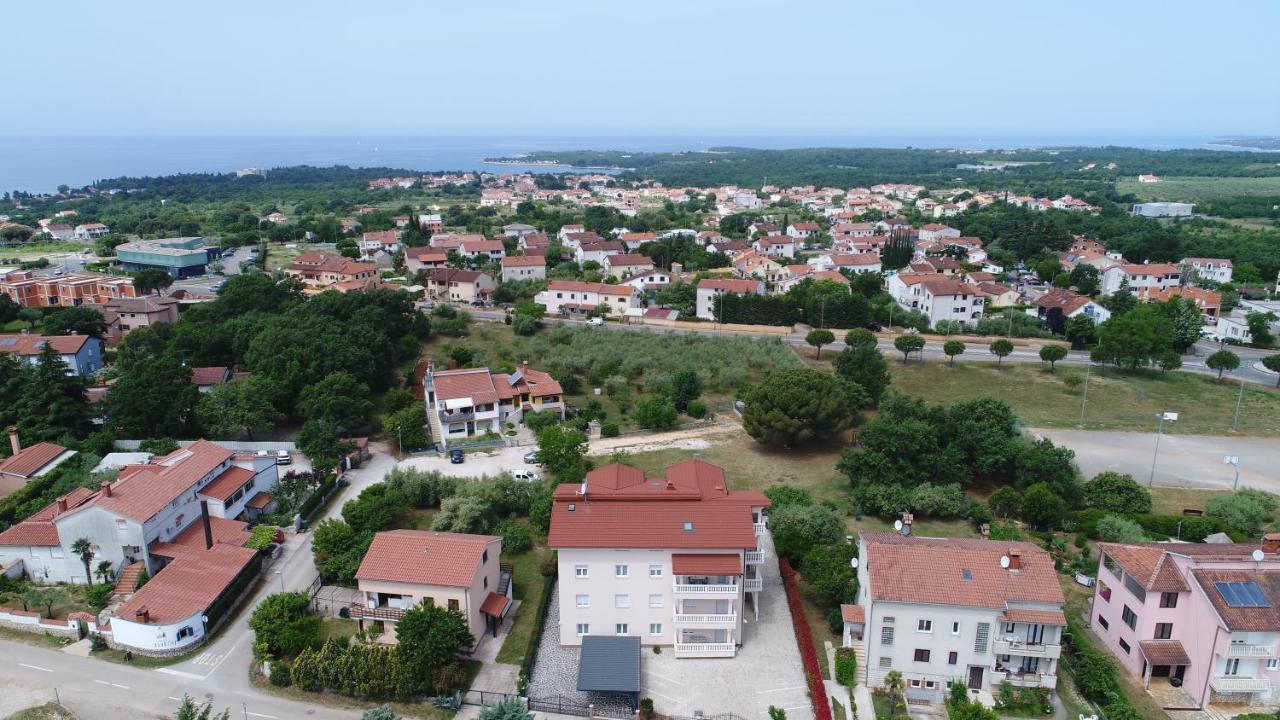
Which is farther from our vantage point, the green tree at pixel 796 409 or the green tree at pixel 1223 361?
the green tree at pixel 1223 361

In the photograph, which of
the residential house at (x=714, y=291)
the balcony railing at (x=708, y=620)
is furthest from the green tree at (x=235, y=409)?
the residential house at (x=714, y=291)

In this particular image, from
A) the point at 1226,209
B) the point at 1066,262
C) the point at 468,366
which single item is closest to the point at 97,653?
the point at 468,366

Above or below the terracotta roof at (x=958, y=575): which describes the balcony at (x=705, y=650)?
below

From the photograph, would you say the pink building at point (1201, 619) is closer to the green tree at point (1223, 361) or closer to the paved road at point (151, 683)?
the paved road at point (151, 683)

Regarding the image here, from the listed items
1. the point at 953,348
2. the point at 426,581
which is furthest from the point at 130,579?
the point at 953,348

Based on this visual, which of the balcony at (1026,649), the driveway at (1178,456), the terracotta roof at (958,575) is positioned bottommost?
the driveway at (1178,456)
